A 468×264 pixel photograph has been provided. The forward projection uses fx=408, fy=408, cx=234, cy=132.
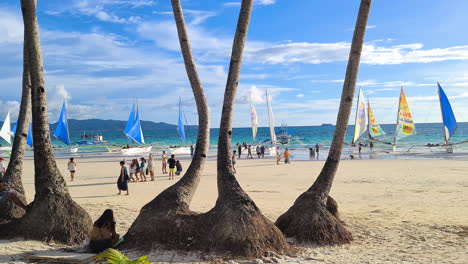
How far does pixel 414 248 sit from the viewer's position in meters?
7.82

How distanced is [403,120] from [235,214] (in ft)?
126

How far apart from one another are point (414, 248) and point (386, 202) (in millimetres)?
5644

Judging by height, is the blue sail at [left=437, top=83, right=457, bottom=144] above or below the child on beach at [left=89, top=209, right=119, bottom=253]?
above

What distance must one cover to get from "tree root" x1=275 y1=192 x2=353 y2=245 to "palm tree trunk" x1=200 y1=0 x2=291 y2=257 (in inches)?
38.2

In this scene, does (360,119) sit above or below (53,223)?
above

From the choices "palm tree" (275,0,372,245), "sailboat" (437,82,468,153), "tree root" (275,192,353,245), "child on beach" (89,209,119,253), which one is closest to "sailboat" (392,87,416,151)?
"sailboat" (437,82,468,153)

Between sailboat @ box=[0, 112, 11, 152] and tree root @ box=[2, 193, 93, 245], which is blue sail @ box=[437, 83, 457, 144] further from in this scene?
sailboat @ box=[0, 112, 11, 152]

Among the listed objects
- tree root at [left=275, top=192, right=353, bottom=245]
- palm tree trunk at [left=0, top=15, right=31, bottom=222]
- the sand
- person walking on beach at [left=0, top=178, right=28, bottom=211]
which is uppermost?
palm tree trunk at [left=0, top=15, right=31, bottom=222]

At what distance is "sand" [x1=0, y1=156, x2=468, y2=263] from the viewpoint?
7.18 metres

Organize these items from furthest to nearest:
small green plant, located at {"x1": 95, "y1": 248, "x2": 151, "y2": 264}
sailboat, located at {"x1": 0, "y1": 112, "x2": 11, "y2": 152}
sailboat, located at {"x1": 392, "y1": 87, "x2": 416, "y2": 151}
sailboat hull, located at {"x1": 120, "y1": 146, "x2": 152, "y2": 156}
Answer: sailboat, located at {"x1": 0, "y1": 112, "x2": 11, "y2": 152}, sailboat hull, located at {"x1": 120, "y1": 146, "x2": 152, "y2": 156}, sailboat, located at {"x1": 392, "y1": 87, "x2": 416, "y2": 151}, small green plant, located at {"x1": 95, "y1": 248, "x2": 151, "y2": 264}

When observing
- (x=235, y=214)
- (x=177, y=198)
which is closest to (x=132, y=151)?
(x=177, y=198)

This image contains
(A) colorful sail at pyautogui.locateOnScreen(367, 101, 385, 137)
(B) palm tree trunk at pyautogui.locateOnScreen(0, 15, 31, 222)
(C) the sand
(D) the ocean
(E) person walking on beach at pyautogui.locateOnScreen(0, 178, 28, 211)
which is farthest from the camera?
(A) colorful sail at pyautogui.locateOnScreen(367, 101, 385, 137)

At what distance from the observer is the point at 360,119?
43.7 metres

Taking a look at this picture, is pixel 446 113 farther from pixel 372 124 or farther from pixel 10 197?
pixel 10 197
